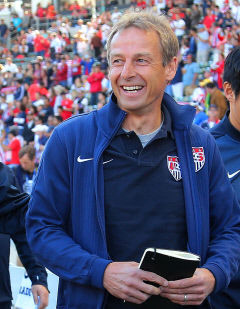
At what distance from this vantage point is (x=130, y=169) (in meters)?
2.40

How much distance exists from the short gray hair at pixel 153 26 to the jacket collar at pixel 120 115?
217 millimetres

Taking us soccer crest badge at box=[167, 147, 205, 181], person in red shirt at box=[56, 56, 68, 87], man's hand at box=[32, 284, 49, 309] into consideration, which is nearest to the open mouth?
us soccer crest badge at box=[167, 147, 205, 181]

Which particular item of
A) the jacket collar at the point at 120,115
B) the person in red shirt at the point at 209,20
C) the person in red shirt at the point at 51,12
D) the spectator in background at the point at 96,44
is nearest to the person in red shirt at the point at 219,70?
the person in red shirt at the point at 209,20

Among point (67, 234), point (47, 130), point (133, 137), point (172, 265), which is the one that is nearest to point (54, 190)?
point (67, 234)

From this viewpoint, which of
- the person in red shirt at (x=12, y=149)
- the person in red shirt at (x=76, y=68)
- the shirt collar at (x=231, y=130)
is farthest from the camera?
the person in red shirt at (x=76, y=68)

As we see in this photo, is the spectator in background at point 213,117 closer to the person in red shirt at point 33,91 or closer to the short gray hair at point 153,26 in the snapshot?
the short gray hair at point 153,26

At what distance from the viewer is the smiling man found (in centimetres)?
234

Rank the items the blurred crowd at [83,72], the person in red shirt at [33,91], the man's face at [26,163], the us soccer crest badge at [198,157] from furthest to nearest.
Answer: the person in red shirt at [33,91], the blurred crowd at [83,72], the man's face at [26,163], the us soccer crest badge at [198,157]

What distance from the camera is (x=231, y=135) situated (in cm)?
326

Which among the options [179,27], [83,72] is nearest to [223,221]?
[179,27]

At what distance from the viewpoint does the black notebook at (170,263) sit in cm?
213

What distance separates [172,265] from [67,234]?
461 mm

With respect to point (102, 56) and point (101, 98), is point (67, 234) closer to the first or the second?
point (101, 98)

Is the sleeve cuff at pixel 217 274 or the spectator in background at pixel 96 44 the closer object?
the sleeve cuff at pixel 217 274
